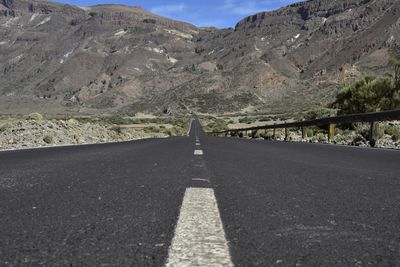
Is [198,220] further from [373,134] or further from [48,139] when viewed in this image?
[48,139]

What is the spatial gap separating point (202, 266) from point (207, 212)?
1.28 metres

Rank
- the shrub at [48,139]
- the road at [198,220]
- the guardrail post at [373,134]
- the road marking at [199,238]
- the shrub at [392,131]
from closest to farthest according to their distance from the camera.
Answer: the road marking at [199,238]
the road at [198,220]
the guardrail post at [373,134]
the shrub at [392,131]
the shrub at [48,139]

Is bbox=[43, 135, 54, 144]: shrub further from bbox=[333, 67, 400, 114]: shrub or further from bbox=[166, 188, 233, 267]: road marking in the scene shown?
bbox=[333, 67, 400, 114]: shrub

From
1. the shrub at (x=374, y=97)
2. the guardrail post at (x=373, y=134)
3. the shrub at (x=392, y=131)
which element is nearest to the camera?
the guardrail post at (x=373, y=134)

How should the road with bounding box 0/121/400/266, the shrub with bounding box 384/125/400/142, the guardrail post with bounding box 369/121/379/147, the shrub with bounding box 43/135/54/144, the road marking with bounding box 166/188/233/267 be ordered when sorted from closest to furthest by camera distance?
the road marking with bounding box 166/188/233/267, the road with bounding box 0/121/400/266, the guardrail post with bounding box 369/121/379/147, the shrub with bounding box 384/125/400/142, the shrub with bounding box 43/135/54/144

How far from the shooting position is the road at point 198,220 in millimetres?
2326

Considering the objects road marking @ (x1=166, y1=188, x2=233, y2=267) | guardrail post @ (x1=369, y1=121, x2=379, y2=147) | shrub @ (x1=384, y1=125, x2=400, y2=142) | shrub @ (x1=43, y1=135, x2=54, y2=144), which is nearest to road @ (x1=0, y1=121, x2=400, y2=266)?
road marking @ (x1=166, y1=188, x2=233, y2=267)

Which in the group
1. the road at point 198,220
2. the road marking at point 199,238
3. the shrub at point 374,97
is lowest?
the road at point 198,220

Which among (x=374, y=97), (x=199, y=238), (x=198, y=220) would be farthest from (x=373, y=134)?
(x=199, y=238)

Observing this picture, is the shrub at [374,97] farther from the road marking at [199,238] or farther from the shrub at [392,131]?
the road marking at [199,238]

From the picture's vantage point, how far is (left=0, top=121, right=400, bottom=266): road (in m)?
2.33

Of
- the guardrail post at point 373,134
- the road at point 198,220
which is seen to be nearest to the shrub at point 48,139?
the guardrail post at point 373,134

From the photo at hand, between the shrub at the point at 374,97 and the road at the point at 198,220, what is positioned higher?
the shrub at the point at 374,97

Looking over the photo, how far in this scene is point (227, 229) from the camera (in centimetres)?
293
